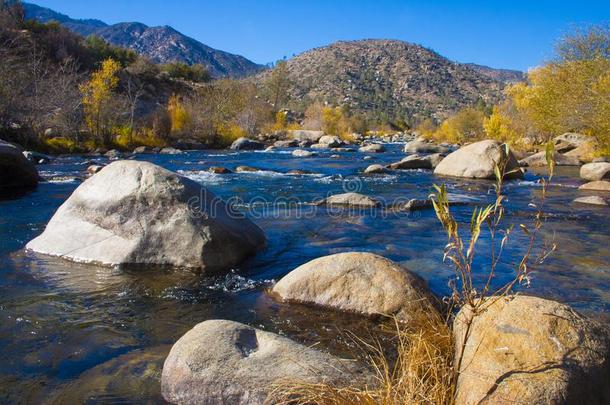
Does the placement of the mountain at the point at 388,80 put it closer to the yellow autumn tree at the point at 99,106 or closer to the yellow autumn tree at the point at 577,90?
the yellow autumn tree at the point at 577,90

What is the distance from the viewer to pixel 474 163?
18.6 meters

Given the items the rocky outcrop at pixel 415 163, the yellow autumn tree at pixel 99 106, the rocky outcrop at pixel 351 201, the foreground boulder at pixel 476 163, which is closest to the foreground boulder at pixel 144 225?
the rocky outcrop at pixel 351 201

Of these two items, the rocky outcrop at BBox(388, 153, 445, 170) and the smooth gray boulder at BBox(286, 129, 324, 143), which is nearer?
the rocky outcrop at BBox(388, 153, 445, 170)

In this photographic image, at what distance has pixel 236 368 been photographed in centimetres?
327

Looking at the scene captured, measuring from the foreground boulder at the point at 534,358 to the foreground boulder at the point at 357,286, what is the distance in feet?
5.27

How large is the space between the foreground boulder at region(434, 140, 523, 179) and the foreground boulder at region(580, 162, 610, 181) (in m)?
2.47

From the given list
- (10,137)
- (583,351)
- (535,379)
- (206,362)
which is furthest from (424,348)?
(10,137)

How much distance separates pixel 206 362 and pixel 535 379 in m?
2.18

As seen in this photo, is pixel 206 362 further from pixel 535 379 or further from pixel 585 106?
pixel 585 106

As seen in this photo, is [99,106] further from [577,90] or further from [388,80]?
[388,80]

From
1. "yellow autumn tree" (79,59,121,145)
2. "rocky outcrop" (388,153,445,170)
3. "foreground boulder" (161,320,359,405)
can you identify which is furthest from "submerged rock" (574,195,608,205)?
"yellow autumn tree" (79,59,121,145)

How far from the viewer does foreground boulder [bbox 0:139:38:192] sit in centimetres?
1305

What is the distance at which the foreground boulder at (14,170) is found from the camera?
42.8 feet

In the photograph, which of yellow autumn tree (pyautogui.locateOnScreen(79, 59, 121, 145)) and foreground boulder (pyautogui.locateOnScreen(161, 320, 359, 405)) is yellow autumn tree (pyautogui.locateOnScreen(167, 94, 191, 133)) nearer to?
yellow autumn tree (pyautogui.locateOnScreen(79, 59, 121, 145))
